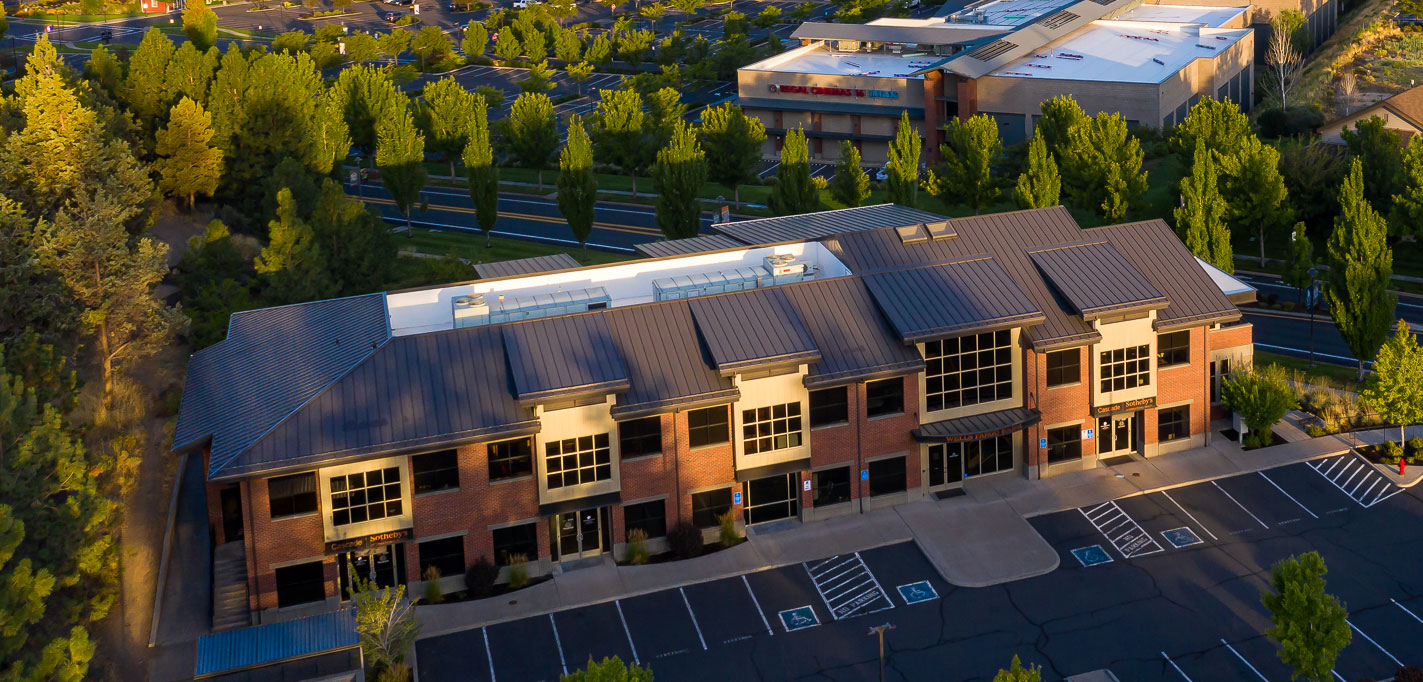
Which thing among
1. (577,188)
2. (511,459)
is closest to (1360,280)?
(511,459)

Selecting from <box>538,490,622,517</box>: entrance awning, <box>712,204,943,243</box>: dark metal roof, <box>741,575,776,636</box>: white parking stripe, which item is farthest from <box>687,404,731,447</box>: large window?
<box>712,204,943,243</box>: dark metal roof

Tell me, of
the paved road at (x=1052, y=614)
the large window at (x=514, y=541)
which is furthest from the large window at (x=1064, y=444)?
the large window at (x=514, y=541)

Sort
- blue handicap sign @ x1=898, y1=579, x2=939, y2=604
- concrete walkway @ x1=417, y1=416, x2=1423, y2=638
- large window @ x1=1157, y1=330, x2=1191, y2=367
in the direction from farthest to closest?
1. large window @ x1=1157, y1=330, x2=1191, y2=367
2. concrete walkway @ x1=417, y1=416, x2=1423, y2=638
3. blue handicap sign @ x1=898, y1=579, x2=939, y2=604

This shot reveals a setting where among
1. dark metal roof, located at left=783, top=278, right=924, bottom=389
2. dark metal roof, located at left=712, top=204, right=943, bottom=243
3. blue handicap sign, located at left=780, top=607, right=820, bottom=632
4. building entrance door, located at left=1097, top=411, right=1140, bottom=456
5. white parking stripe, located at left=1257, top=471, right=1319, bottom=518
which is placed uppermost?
dark metal roof, located at left=712, top=204, right=943, bottom=243

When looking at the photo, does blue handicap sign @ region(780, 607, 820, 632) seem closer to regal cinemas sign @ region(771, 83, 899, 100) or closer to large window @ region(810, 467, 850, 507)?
large window @ region(810, 467, 850, 507)

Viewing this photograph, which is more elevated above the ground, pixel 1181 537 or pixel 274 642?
pixel 274 642

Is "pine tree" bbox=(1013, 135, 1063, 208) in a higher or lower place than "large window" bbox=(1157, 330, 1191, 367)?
higher

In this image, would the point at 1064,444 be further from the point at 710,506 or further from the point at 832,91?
the point at 832,91
